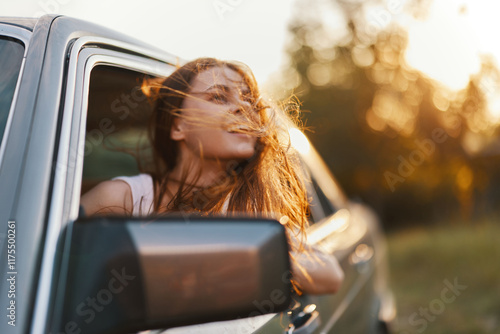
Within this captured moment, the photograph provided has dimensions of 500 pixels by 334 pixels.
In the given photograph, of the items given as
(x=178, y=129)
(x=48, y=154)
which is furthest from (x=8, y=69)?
(x=178, y=129)

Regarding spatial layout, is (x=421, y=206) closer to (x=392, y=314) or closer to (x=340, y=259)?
(x=392, y=314)

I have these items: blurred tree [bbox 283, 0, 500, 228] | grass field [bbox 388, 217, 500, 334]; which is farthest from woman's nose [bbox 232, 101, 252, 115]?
blurred tree [bbox 283, 0, 500, 228]

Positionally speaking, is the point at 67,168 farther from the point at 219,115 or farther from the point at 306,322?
the point at 306,322

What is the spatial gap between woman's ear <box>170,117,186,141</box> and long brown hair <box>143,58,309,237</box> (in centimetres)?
3

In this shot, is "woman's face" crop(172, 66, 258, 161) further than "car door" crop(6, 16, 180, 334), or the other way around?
"woman's face" crop(172, 66, 258, 161)

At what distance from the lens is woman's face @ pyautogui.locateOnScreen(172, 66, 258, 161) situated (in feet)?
5.93

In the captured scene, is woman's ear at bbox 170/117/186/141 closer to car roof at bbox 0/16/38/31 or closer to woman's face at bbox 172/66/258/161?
woman's face at bbox 172/66/258/161

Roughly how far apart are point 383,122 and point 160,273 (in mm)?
19599

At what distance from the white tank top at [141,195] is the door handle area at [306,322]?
49cm

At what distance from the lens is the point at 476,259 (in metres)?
8.59

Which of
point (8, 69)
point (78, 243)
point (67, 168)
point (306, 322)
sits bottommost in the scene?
point (306, 322)

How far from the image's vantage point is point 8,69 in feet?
4.25

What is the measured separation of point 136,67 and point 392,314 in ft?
10.7

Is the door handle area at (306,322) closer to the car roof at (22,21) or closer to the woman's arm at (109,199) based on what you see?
the woman's arm at (109,199)
